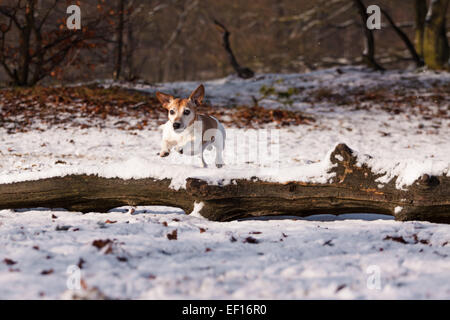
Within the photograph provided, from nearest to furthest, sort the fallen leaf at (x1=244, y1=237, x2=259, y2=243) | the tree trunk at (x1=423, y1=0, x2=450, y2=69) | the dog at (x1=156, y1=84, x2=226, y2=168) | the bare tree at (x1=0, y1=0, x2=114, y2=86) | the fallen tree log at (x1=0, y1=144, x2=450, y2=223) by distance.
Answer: the fallen leaf at (x1=244, y1=237, x2=259, y2=243)
the fallen tree log at (x1=0, y1=144, x2=450, y2=223)
the dog at (x1=156, y1=84, x2=226, y2=168)
the bare tree at (x1=0, y1=0, x2=114, y2=86)
the tree trunk at (x1=423, y1=0, x2=450, y2=69)

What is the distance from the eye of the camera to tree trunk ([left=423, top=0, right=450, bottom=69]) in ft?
55.8

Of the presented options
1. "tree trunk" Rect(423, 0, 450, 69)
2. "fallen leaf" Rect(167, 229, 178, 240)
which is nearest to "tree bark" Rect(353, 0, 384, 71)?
"tree trunk" Rect(423, 0, 450, 69)

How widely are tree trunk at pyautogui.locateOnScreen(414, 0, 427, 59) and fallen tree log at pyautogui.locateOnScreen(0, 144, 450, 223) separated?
17542mm

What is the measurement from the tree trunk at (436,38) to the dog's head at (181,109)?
1712 centimetres

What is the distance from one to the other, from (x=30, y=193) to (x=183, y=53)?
32.5 m

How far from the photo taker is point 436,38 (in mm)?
17469

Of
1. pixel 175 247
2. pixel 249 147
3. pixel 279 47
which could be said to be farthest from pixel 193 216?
pixel 279 47

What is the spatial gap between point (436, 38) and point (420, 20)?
1800 millimetres

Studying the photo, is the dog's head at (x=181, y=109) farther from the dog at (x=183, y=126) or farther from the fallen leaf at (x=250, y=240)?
the fallen leaf at (x=250, y=240)

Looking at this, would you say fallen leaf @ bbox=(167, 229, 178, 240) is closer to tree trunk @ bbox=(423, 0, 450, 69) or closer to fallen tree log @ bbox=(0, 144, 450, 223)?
fallen tree log @ bbox=(0, 144, 450, 223)

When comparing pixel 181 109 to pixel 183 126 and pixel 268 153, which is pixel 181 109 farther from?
pixel 268 153

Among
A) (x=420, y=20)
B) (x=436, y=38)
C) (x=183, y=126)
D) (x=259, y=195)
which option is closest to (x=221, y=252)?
(x=259, y=195)

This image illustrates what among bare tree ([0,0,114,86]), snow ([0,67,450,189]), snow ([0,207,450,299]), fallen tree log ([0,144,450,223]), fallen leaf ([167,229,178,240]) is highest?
bare tree ([0,0,114,86])

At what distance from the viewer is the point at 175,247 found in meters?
3.32
